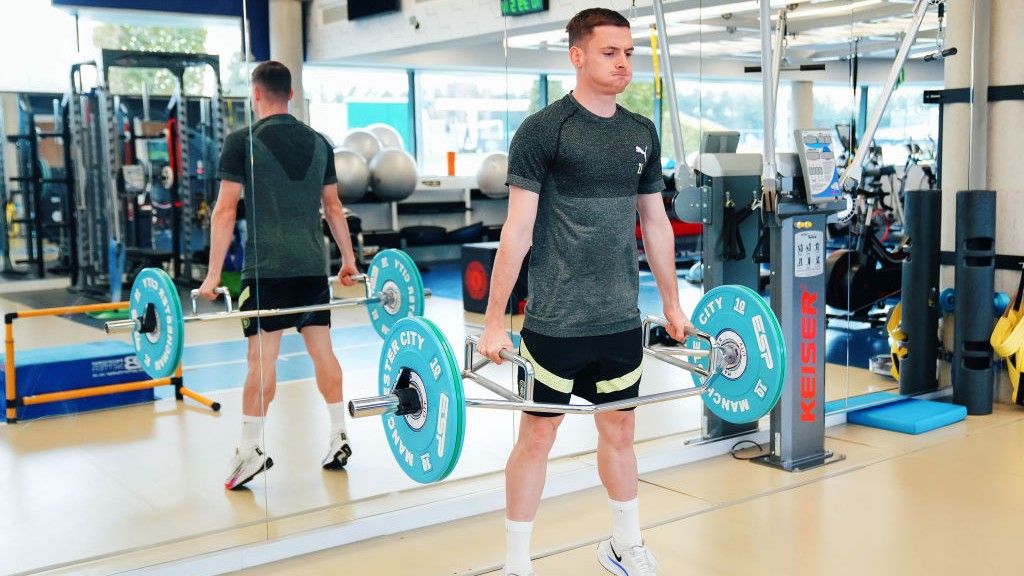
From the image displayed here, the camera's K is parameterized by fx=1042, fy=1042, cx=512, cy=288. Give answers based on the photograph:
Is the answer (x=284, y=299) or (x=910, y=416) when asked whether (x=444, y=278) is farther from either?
(x=910, y=416)

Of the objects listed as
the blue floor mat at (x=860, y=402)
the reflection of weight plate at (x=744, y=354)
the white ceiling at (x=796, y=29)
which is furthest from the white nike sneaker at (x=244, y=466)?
the blue floor mat at (x=860, y=402)

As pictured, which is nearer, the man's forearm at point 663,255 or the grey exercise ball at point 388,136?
the man's forearm at point 663,255

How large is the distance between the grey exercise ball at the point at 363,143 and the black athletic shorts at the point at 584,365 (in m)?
1.03

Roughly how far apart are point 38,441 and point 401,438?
120 centimetres

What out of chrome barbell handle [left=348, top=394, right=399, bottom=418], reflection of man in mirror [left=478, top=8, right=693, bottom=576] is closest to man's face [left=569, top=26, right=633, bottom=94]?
reflection of man in mirror [left=478, top=8, right=693, bottom=576]

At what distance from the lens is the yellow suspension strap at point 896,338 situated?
5344 millimetres

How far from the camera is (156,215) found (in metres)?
3.19

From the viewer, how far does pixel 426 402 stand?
2.66 meters

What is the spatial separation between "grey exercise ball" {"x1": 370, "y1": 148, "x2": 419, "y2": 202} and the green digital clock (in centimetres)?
92

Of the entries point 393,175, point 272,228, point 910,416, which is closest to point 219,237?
point 272,228

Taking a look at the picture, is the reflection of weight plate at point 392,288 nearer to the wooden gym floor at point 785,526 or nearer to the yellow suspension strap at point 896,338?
the wooden gym floor at point 785,526

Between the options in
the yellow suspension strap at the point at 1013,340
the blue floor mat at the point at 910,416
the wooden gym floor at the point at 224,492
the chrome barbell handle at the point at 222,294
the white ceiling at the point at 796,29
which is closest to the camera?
the wooden gym floor at the point at 224,492

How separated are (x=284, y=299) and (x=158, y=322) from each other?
1.29 ft

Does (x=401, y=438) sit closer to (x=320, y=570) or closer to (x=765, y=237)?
(x=320, y=570)
